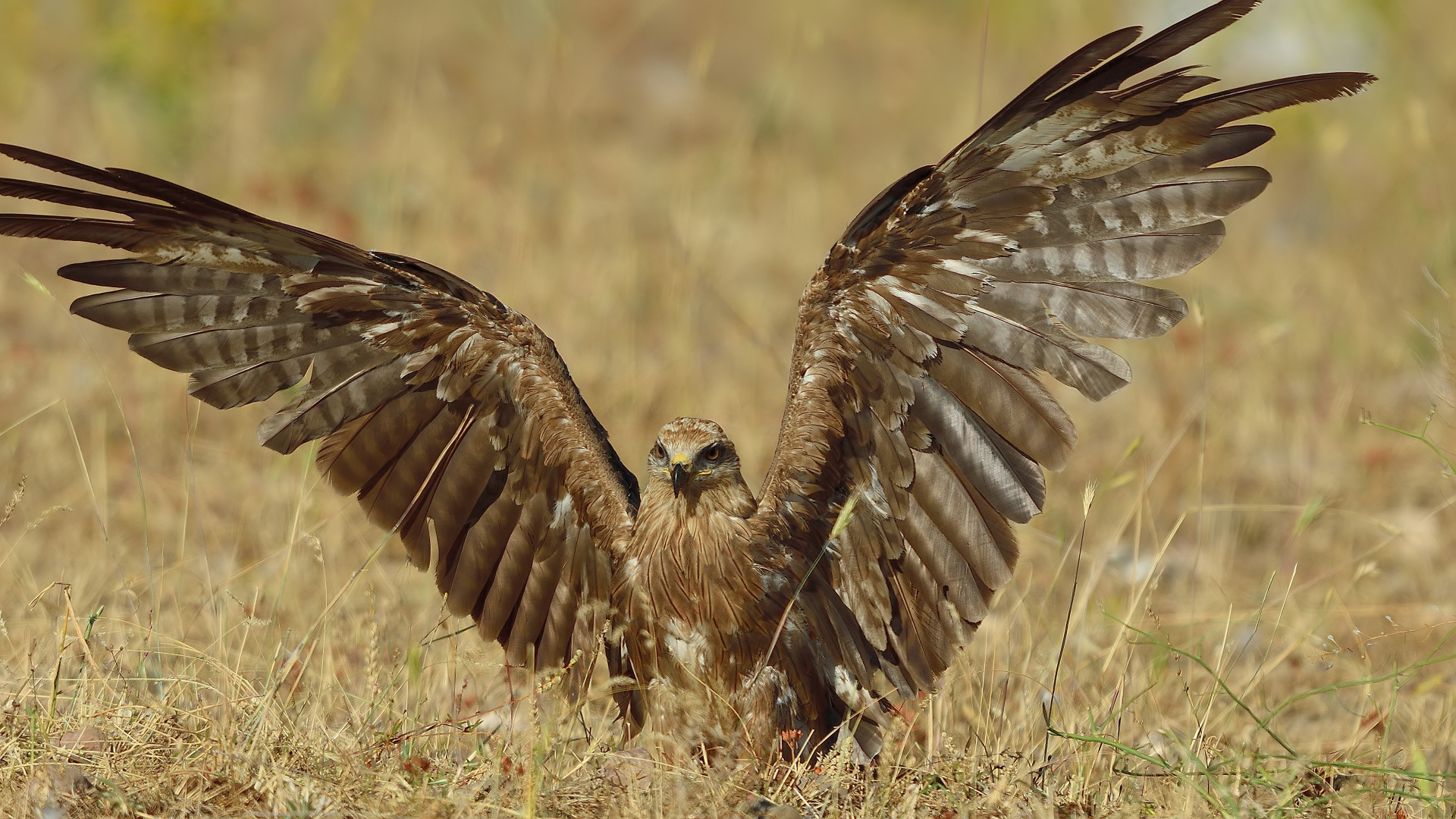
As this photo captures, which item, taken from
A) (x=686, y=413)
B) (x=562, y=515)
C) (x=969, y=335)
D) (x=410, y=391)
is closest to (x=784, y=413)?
(x=969, y=335)

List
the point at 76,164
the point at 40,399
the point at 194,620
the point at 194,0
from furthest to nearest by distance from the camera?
the point at 194,0 → the point at 40,399 → the point at 194,620 → the point at 76,164

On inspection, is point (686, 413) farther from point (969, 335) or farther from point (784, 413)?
point (969, 335)

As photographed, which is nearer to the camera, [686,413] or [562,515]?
[562,515]

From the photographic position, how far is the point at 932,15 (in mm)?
15562

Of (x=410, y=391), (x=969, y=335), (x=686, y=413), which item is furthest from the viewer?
(x=686, y=413)

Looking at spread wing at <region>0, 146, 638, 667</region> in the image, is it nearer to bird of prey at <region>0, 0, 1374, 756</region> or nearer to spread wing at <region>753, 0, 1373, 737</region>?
bird of prey at <region>0, 0, 1374, 756</region>

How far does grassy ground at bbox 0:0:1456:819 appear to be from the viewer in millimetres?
3191

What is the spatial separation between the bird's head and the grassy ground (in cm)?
71

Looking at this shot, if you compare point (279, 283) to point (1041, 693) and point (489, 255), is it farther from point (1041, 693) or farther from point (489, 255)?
point (489, 255)

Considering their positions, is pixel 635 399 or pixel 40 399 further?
pixel 635 399

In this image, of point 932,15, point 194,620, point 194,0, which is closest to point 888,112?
point 932,15

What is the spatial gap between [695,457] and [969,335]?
0.83 meters

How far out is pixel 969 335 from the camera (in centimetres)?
359

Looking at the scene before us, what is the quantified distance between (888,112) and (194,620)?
372 inches
